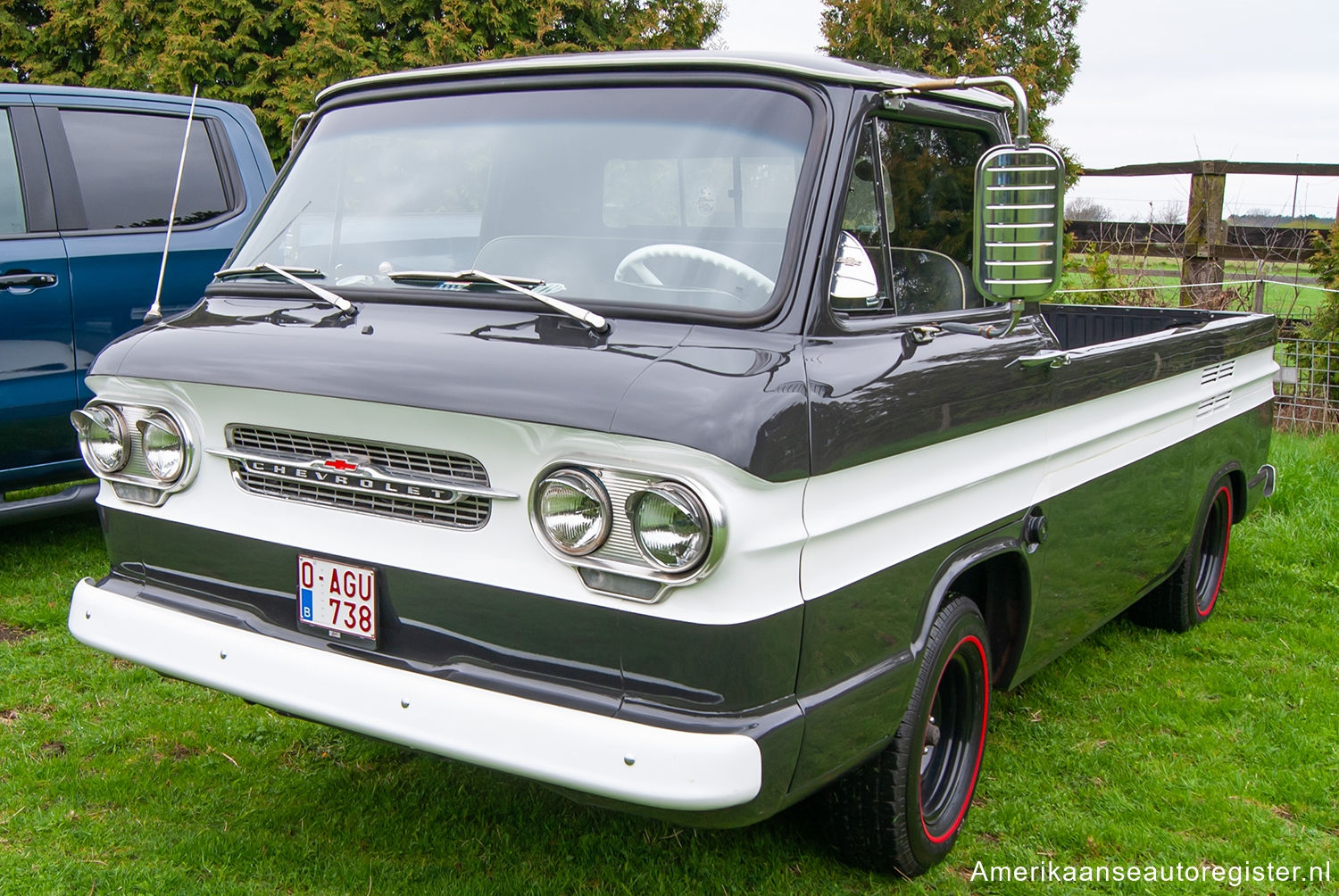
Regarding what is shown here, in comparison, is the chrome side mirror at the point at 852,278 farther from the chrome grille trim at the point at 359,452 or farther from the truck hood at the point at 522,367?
the chrome grille trim at the point at 359,452

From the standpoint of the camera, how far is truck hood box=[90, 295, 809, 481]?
237 cm

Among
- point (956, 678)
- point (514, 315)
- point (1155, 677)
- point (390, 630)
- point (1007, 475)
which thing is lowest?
point (1155, 677)

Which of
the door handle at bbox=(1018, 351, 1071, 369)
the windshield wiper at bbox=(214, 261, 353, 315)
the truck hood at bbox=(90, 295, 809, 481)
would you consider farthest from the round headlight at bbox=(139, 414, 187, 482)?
the door handle at bbox=(1018, 351, 1071, 369)

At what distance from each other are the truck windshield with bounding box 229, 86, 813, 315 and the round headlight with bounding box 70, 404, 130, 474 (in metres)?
0.64

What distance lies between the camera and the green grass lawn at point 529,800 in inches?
126

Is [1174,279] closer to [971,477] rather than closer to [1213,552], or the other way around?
[1213,552]

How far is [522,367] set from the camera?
257 centimetres

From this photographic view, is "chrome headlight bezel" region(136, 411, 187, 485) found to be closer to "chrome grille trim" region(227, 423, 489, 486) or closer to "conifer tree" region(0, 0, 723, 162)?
"chrome grille trim" region(227, 423, 489, 486)

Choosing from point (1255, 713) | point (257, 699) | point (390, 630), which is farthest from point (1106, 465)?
point (257, 699)

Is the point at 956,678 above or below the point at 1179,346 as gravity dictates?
below

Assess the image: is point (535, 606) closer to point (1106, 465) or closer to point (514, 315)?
point (514, 315)

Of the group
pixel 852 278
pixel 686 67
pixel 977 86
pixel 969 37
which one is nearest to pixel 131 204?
pixel 686 67

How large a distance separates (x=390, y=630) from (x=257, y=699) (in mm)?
368

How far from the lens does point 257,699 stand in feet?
9.16
